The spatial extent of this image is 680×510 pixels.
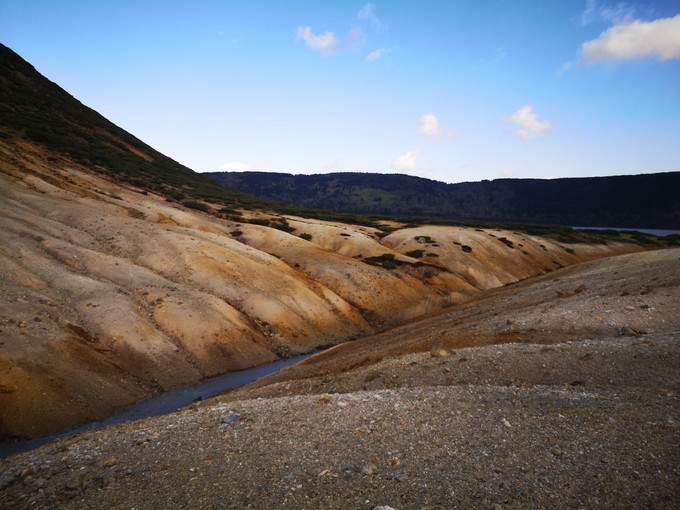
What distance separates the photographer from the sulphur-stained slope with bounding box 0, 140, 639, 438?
23.9 metres

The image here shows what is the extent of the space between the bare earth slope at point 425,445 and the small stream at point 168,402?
22.7 ft

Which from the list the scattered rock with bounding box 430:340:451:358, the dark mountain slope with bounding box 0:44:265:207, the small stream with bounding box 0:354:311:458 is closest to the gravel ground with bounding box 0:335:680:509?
the scattered rock with bounding box 430:340:451:358

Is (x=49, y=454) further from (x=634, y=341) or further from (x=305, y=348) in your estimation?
(x=305, y=348)

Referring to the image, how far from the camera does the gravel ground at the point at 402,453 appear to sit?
29.3 ft

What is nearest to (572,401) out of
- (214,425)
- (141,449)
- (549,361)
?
(549,361)

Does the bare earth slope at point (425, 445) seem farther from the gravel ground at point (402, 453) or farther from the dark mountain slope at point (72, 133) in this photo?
the dark mountain slope at point (72, 133)

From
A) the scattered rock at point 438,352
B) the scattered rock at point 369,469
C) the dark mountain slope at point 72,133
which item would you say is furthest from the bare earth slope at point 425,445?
the dark mountain slope at point 72,133

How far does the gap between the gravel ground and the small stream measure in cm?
609

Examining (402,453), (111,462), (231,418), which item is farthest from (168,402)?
(402,453)

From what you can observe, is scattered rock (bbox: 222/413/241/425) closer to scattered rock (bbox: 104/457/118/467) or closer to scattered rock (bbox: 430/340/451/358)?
scattered rock (bbox: 104/457/118/467)

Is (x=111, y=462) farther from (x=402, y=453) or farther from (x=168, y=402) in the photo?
(x=168, y=402)

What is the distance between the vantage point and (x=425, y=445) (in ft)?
36.0

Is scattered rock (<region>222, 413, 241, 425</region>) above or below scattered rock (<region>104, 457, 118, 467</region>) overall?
above

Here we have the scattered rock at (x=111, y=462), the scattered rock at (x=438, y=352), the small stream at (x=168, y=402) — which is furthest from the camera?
the scattered rock at (x=438, y=352)
